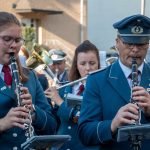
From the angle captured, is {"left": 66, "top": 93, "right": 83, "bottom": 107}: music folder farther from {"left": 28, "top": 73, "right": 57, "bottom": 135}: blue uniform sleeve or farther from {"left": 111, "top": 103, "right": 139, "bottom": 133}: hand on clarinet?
{"left": 111, "top": 103, "right": 139, "bottom": 133}: hand on clarinet

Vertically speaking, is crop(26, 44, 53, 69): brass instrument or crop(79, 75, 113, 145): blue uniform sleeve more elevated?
crop(79, 75, 113, 145): blue uniform sleeve

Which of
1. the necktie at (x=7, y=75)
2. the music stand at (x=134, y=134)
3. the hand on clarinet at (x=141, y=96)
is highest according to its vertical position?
the necktie at (x=7, y=75)

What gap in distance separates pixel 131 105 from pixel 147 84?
0.39 metres

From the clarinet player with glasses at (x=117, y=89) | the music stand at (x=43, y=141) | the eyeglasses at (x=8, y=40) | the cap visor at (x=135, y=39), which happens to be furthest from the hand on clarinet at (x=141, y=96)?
the eyeglasses at (x=8, y=40)

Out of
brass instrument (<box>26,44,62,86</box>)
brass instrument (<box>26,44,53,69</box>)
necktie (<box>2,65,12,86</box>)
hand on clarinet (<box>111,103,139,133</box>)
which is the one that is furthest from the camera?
brass instrument (<box>26,44,53,69</box>)

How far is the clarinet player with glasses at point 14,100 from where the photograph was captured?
12.8 ft

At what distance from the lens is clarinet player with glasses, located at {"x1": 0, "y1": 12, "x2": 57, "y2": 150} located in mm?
3902

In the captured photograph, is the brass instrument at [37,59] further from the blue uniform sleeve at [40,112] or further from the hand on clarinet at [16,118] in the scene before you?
the hand on clarinet at [16,118]

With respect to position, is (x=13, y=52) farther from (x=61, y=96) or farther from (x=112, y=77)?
(x=61, y=96)

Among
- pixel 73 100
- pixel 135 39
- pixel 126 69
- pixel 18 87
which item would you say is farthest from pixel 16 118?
pixel 73 100

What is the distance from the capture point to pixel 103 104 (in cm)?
403

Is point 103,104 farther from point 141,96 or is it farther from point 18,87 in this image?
point 18,87

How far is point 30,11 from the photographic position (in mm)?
22266

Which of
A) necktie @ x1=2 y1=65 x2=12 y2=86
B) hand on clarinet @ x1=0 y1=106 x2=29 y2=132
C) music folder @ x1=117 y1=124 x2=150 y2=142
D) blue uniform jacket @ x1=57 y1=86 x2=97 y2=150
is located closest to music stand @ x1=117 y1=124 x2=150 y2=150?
music folder @ x1=117 y1=124 x2=150 y2=142
